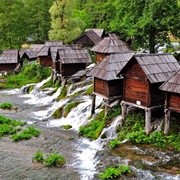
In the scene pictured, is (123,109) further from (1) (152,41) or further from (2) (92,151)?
(1) (152,41)

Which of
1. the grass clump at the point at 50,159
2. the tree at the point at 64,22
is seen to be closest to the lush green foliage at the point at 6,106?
the grass clump at the point at 50,159

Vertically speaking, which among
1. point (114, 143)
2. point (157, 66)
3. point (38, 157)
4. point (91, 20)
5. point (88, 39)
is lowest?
point (38, 157)

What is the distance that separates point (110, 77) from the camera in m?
24.5

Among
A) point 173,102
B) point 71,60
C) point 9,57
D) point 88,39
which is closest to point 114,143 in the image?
point 173,102

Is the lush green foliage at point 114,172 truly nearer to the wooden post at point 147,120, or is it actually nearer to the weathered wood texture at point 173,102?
the wooden post at point 147,120

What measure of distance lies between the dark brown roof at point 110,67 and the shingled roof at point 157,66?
1.70 meters

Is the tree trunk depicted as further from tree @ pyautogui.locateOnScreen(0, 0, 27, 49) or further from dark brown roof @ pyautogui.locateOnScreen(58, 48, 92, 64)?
tree @ pyautogui.locateOnScreen(0, 0, 27, 49)

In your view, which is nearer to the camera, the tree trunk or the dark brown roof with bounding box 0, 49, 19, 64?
the tree trunk

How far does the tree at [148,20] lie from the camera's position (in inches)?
1193

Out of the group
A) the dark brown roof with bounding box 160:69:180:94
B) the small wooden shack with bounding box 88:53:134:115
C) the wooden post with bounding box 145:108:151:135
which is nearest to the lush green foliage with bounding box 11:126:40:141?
the small wooden shack with bounding box 88:53:134:115

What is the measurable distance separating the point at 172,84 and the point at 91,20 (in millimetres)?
51710

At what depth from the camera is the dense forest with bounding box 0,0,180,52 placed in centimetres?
3080

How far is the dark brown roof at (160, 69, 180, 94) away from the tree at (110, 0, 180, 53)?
11227 millimetres

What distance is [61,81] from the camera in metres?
40.0
